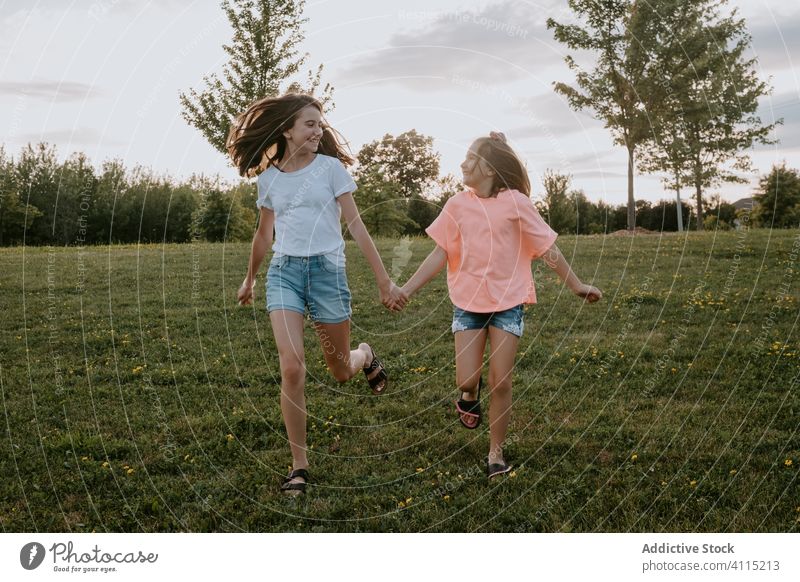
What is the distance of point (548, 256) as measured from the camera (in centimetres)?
599

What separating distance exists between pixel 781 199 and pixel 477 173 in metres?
26.6

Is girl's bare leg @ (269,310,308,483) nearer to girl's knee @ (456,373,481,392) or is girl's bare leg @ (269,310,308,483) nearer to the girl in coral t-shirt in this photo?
the girl in coral t-shirt

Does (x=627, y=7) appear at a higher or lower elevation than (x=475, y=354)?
higher


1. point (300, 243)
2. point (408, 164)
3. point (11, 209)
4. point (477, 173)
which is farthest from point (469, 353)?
point (11, 209)

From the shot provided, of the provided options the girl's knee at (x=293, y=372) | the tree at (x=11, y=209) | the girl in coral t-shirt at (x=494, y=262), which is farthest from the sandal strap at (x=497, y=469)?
the tree at (x=11, y=209)

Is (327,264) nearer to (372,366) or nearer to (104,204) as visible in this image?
(372,366)

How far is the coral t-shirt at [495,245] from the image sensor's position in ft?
19.3

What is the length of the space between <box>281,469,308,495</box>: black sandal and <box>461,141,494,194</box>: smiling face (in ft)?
8.88

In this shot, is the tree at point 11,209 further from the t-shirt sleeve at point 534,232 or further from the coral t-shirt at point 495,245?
the t-shirt sleeve at point 534,232

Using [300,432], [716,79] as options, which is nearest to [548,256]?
[300,432]

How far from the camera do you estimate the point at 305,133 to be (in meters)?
5.88

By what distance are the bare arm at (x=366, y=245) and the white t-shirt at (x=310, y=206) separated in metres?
0.09

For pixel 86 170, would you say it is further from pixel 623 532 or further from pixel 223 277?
pixel 623 532

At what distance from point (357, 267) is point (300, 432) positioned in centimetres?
1115
